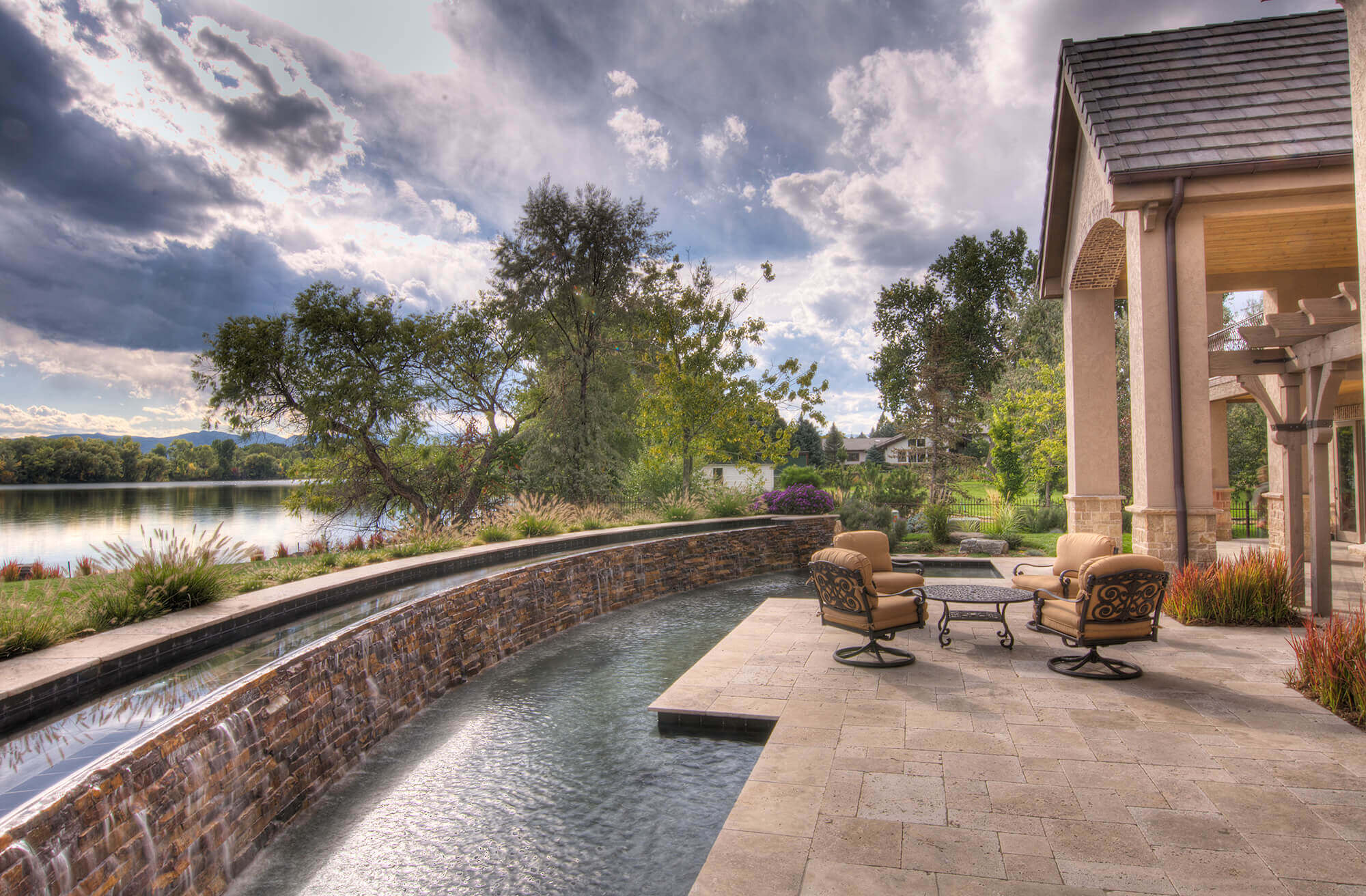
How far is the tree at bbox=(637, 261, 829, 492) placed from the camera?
1595 cm

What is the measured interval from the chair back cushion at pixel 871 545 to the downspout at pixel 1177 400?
317 cm

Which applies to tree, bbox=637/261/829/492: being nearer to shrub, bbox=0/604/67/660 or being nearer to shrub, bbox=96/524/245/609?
shrub, bbox=96/524/245/609

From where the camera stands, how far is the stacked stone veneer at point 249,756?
2160 mm

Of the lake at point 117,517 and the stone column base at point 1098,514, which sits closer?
the stone column base at point 1098,514

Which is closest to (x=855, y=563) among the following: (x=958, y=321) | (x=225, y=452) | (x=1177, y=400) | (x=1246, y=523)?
(x=1177, y=400)

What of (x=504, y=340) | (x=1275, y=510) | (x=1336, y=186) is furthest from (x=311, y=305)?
(x=1275, y=510)

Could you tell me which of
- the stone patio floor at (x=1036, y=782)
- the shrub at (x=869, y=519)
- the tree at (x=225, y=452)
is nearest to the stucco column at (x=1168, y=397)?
the stone patio floor at (x=1036, y=782)

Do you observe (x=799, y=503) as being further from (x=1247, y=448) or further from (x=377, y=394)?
(x=1247, y=448)

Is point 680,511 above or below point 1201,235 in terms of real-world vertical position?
below

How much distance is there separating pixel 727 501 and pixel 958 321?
939 inches

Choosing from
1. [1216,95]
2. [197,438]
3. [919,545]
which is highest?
[1216,95]

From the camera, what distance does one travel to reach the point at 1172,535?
687 centimetres

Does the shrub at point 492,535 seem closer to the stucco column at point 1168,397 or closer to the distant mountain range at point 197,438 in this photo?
the stucco column at point 1168,397

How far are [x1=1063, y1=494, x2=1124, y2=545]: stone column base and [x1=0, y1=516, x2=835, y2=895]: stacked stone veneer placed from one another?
7.37 metres
